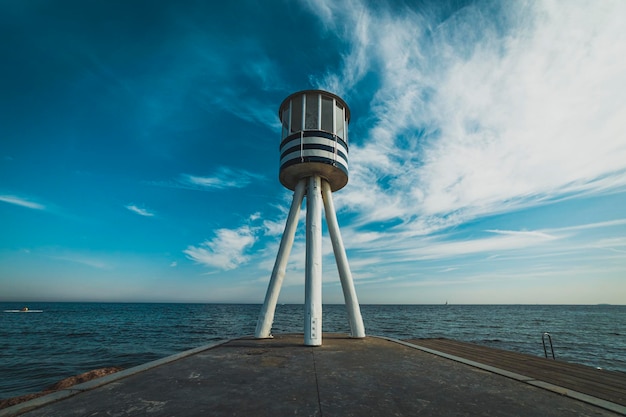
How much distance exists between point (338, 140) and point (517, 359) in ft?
35.2

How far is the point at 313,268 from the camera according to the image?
12023mm

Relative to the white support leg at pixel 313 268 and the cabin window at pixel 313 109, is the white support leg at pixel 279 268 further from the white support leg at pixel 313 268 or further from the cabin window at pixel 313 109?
the cabin window at pixel 313 109

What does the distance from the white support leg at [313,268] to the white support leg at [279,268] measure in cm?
82

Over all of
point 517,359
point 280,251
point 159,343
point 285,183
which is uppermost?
point 285,183

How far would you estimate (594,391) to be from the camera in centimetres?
577

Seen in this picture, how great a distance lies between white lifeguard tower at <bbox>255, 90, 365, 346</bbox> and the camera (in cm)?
1271

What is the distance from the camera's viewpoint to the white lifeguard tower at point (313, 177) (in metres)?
12.7

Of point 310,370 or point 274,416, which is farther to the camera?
point 310,370

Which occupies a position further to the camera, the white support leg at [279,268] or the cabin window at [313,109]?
the cabin window at [313,109]

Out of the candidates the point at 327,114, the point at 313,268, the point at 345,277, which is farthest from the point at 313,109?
the point at 345,277

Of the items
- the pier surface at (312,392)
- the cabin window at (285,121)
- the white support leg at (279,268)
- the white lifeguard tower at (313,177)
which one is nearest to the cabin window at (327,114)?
the white lifeguard tower at (313,177)

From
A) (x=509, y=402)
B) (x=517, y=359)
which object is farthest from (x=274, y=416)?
(x=517, y=359)

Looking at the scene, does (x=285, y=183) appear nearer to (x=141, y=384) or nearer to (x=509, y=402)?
(x=141, y=384)

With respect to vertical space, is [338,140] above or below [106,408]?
above
